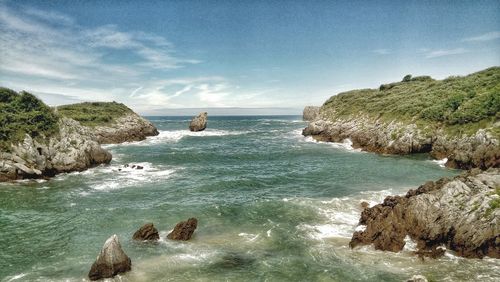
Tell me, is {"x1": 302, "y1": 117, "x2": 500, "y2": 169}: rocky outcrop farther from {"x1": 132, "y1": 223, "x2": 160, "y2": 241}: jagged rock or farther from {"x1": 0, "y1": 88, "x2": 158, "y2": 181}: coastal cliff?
{"x1": 0, "y1": 88, "x2": 158, "y2": 181}: coastal cliff

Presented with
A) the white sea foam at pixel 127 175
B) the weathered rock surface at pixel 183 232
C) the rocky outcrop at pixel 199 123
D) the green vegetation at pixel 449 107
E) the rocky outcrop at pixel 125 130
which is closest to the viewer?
the weathered rock surface at pixel 183 232

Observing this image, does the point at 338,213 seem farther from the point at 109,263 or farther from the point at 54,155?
the point at 54,155

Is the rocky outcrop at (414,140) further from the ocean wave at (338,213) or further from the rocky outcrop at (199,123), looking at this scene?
the rocky outcrop at (199,123)

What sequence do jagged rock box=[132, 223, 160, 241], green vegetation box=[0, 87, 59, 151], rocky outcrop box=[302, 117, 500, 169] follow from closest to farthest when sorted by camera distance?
1. jagged rock box=[132, 223, 160, 241]
2. green vegetation box=[0, 87, 59, 151]
3. rocky outcrop box=[302, 117, 500, 169]

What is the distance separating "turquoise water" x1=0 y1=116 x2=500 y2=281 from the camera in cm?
1908

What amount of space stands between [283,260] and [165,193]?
18761 millimetres

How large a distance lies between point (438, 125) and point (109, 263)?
5594cm

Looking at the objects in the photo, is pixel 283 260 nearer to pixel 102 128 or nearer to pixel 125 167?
pixel 125 167

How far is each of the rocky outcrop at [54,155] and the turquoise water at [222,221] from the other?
1823 millimetres

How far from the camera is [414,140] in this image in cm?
5597

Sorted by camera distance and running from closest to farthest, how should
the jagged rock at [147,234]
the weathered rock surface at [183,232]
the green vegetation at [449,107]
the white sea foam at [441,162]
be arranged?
the jagged rock at [147,234] < the weathered rock surface at [183,232] < the white sea foam at [441,162] < the green vegetation at [449,107]

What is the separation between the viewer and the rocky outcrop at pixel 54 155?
1575 inches

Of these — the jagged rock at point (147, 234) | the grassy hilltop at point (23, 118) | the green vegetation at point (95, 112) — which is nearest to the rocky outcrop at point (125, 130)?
the green vegetation at point (95, 112)

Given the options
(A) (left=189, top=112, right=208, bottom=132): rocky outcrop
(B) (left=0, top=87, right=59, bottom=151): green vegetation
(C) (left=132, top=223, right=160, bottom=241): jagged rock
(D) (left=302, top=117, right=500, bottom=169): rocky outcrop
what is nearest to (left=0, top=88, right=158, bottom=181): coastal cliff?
(B) (left=0, top=87, right=59, bottom=151): green vegetation
